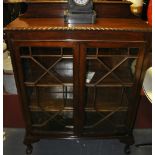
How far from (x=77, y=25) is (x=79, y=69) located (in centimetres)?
24

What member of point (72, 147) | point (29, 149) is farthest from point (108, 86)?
point (29, 149)

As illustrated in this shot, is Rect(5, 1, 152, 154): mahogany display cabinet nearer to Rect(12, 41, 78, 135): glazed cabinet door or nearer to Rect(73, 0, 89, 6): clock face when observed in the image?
Rect(12, 41, 78, 135): glazed cabinet door

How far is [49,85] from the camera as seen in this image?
4.04 feet

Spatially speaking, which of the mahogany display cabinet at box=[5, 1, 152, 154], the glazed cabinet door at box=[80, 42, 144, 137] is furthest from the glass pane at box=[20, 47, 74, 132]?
the glazed cabinet door at box=[80, 42, 144, 137]

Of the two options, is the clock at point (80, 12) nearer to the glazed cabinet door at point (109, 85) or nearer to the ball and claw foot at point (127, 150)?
the glazed cabinet door at point (109, 85)

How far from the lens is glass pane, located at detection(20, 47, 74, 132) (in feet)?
3.82

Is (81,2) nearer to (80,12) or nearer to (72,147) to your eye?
(80,12)

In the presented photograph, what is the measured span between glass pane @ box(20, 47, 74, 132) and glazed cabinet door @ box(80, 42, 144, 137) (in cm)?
10

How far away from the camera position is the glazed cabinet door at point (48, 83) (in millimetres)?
1126

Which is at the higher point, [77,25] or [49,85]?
[77,25]

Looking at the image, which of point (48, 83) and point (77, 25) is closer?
point (77, 25)

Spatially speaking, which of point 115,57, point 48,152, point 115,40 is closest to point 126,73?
point 115,57

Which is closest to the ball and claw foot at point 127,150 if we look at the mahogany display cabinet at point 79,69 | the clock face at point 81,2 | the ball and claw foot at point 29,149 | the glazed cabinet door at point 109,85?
the mahogany display cabinet at point 79,69

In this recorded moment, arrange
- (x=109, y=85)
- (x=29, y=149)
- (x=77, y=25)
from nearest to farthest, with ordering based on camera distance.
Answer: (x=77, y=25) < (x=109, y=85) < (x=29, y=149)
